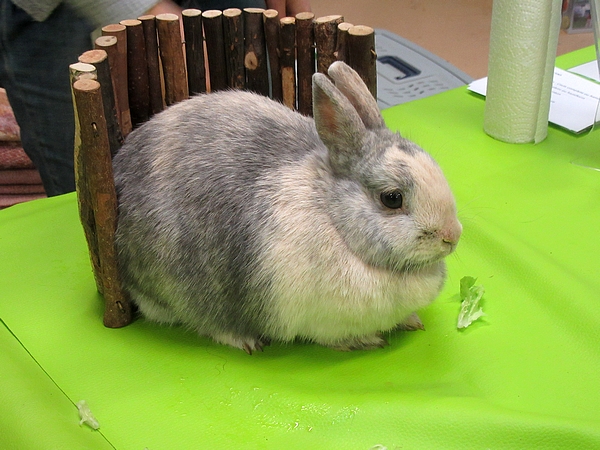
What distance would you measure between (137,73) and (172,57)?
0.08m

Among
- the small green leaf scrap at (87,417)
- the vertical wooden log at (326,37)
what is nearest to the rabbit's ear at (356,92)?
the vertical wooden log at (326,37)

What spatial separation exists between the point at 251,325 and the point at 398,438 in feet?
1.04

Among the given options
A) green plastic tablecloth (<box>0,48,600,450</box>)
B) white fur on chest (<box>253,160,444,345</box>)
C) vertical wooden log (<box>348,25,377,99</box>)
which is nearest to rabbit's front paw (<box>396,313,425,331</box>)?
green plastic tablecloth (<box>0,48,600,450</box>)

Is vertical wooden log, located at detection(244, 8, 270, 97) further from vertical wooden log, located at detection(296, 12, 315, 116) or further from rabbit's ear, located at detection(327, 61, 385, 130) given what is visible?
rabbit's ear, located at detection(327, 61, 385, 130)

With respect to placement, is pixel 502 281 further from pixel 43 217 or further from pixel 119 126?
pixel 43 217

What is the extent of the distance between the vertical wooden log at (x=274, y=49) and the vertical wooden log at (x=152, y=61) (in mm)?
236

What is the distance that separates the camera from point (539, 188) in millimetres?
1656

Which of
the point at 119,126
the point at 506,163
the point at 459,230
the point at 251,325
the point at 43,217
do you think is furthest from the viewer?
the point at 506,163

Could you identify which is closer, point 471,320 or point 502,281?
point 471,320

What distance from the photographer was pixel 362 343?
4.08 ft

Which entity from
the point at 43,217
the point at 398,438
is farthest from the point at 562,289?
the point at 43,217

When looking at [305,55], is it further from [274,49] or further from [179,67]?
[179,67]

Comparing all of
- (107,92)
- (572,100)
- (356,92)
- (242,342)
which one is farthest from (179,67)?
(572,100)

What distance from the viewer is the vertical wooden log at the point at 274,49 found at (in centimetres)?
143
